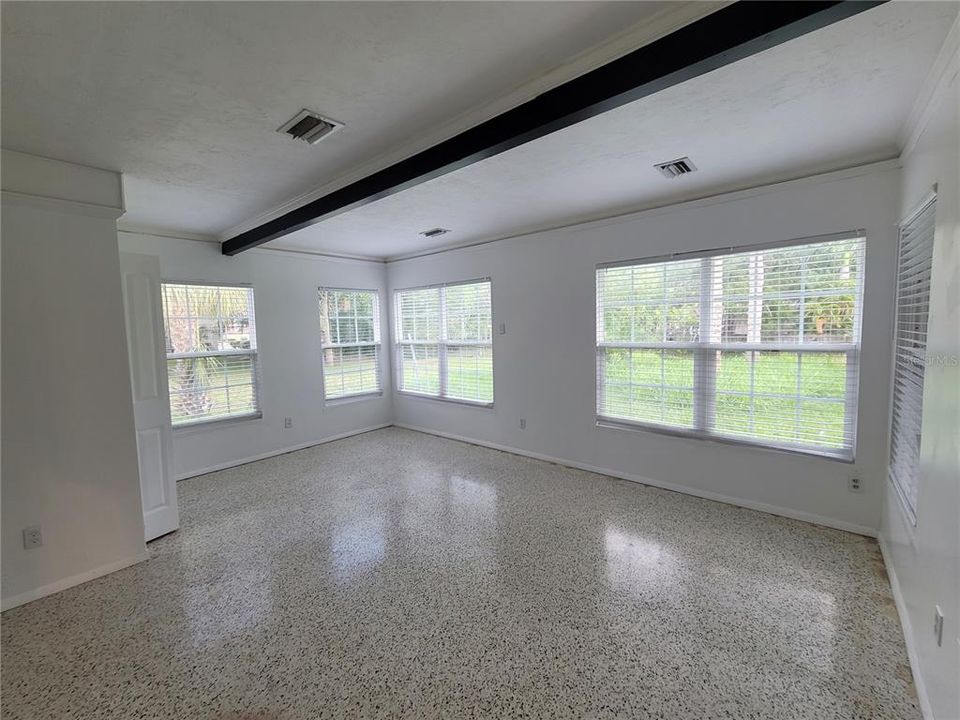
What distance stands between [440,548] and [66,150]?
325 cm

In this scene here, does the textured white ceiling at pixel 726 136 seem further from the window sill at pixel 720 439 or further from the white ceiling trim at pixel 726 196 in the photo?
the window sill at pixel 720 439

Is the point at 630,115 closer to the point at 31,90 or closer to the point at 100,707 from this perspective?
the point at 31,90

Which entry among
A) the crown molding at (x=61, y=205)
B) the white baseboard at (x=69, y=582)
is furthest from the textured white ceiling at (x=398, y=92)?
the white baseboard at (x=69, y=582)

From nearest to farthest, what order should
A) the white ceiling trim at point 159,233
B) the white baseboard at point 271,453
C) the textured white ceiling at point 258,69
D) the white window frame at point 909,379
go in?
the textured white ceiling at point 258,69 < the white window frame at point 909,379 < the white ceiling trim at point 159,233 < the white baseboard at point 271,453

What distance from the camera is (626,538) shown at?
2.88m

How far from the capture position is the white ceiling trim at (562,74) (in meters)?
1.41

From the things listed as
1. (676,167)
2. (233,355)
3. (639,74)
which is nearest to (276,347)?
(233,355)

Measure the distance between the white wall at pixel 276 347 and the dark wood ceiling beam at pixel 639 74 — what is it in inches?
116

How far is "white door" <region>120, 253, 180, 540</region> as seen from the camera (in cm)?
299

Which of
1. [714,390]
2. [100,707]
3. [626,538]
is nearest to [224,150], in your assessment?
[100,707]

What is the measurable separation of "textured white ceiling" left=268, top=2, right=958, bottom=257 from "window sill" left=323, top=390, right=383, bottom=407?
2470 mm

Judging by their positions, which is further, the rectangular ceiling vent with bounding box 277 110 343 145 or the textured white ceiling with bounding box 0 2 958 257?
the rectangular ceiling vent with bounding box 277 110 343 145

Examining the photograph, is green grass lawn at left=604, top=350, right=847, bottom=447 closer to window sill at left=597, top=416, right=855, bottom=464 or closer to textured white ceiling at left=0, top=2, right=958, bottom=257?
window sill at left=597, top=416, right=855, bottom=464

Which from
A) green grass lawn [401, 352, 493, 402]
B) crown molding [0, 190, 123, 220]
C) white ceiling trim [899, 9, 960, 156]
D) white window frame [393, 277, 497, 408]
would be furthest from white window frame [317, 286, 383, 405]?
white ceiling trim [899, 9, 960, 156]
